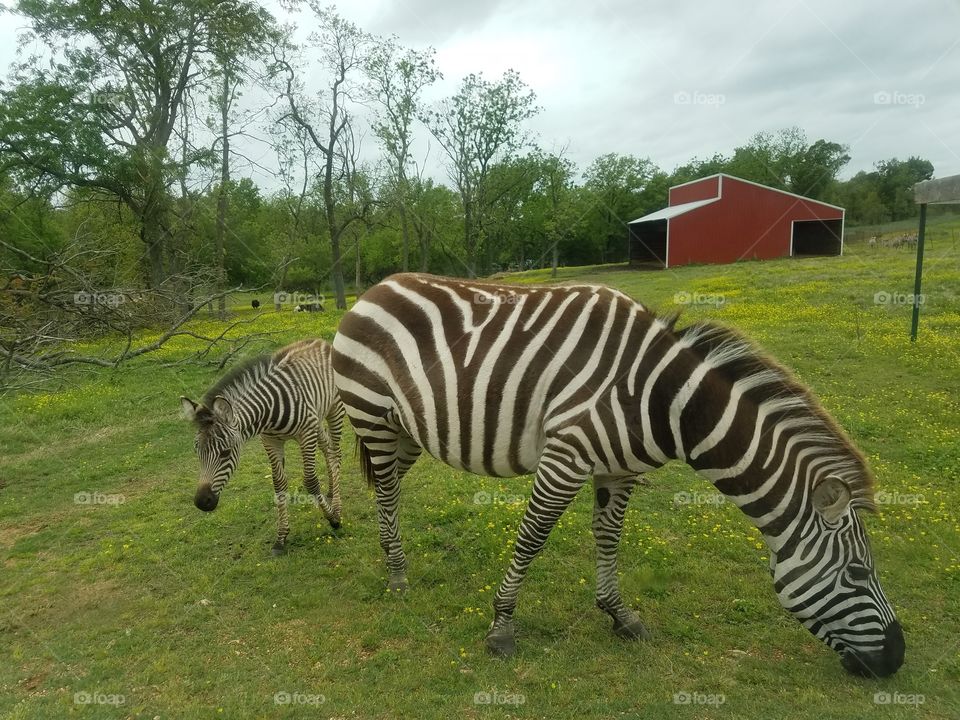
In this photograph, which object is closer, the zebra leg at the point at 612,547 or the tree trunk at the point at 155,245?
the zebra leg at the point at 612,547

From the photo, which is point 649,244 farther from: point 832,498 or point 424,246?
point 832,498

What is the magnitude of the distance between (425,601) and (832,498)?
136 inches

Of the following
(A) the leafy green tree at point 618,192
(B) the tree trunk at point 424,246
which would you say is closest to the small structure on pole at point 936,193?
(B) the tree trunk at point 424,246

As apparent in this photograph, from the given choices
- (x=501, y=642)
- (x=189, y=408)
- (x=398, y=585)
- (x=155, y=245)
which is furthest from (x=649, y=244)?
(x=501, y=642)

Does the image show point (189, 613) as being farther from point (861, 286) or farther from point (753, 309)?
point (861, 286)

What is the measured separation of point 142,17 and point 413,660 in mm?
31779

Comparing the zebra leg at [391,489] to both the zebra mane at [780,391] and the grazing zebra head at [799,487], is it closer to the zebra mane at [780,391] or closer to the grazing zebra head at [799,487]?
the grazing zebra head at [799,487]

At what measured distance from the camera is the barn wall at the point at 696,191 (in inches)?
1442

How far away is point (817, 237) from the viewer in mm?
38156

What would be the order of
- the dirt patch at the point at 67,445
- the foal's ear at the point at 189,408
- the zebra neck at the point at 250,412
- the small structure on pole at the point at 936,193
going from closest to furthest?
the foal's ear at the point at 189,408 → the zebra neck at the point at 250,412 → the dirt patch at the point at 67,445 → the small structure on pole at the point at 936,193

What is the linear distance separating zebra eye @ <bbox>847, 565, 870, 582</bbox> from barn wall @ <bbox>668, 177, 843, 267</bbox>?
35384 mm

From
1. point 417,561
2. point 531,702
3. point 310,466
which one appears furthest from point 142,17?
point 531,702

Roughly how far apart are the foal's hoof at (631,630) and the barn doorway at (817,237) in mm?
38521

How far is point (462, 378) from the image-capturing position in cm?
431
